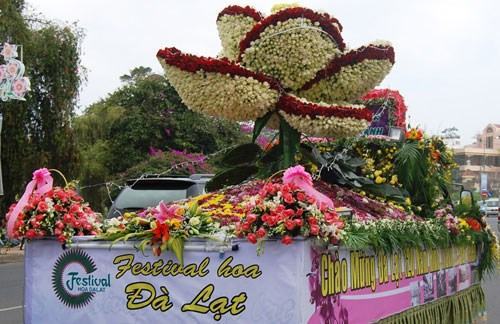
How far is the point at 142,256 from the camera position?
161 inches

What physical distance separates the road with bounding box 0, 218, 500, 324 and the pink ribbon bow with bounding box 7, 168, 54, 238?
5.47 meters

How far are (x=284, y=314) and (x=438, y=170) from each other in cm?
421

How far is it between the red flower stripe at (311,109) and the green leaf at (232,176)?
0.84 metres

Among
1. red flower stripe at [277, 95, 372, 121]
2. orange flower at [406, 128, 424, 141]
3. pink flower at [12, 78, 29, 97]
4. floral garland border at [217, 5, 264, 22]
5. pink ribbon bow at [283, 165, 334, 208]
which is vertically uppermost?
pink flower at [12, 78, 29, 97]

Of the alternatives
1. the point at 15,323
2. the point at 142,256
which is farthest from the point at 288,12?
the point at 15,323

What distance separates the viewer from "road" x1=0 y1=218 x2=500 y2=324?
395 inches

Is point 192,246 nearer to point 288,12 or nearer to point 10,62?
point 288,12

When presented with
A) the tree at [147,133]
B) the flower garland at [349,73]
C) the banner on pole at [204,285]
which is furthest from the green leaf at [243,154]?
the tree at [147,133]

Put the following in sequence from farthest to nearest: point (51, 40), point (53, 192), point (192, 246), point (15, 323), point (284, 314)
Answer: point (51, 40) < point (15, 323) < point (53, 192) < point (192, 246) < point (284, 314)

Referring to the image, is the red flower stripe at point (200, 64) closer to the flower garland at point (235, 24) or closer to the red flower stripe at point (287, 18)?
the red flower stripe at point (287, 18)

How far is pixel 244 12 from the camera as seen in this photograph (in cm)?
602

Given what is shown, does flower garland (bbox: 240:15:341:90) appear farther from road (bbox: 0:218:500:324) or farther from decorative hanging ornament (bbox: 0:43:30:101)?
decorative hanging ornament (bbox: 0:43:30:101)

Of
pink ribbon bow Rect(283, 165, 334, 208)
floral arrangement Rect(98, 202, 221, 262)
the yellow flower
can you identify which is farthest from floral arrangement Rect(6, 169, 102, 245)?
pink ribbon bow Rect(283, 165, 334, 208)

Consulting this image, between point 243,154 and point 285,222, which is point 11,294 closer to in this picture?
point 243,154
